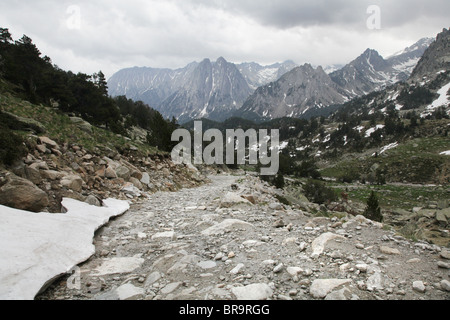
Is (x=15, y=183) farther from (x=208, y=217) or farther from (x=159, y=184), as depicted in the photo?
(x=159, y=184)

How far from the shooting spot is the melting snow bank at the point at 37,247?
423cm

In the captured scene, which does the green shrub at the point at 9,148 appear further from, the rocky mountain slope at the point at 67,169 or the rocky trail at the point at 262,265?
the rocky trail at the point at 262,265

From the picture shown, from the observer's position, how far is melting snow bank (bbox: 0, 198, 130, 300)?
4.23m

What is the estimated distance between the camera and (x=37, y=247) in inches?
213

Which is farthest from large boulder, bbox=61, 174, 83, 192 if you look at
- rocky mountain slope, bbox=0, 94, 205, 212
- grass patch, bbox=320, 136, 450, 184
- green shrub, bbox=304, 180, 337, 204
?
grass patch, bbox=320, 136, 450, 184

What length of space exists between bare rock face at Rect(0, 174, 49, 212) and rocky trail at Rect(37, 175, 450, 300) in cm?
223

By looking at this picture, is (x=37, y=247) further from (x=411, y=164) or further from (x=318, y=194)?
(x=411, y=164)

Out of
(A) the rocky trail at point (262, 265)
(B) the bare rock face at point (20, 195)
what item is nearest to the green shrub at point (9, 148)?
(B) the bare rock face at point (20, 195)

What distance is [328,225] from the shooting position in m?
7.61

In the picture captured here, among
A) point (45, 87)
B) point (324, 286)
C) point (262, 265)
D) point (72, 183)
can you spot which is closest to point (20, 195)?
point (72, 183)

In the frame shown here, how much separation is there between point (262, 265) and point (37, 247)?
17.8ft

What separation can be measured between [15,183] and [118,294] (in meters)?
5.97

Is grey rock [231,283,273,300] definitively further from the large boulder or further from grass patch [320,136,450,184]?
grass patch [320,136,450,184]
